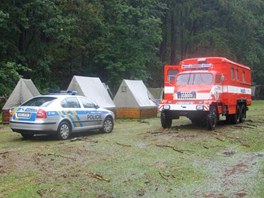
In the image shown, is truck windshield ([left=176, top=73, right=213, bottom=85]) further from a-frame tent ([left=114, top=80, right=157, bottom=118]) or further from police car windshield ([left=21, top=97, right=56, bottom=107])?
a-frame tent ([left=114, top=80, right=157, bottom=118])

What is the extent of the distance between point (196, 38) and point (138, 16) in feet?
39.5

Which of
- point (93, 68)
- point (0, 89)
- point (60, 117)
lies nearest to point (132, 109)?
point (0, 89)

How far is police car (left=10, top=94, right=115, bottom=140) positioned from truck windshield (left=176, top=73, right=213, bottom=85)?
4.20 m

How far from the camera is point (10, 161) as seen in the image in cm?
949

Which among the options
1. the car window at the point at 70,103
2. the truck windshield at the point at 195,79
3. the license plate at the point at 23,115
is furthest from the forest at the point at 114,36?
the license plate at the point at 23,115

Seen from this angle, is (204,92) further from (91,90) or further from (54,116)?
(91,90)

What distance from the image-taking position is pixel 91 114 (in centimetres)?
1497

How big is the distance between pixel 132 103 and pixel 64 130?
10037 mm

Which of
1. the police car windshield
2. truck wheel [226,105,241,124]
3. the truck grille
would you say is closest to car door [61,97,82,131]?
the police car windshield

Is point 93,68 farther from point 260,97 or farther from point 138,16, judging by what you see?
point 260,97

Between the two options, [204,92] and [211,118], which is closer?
[211,118]

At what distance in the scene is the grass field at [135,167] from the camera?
7184mm

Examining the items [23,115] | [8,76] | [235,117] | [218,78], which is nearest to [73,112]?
[23,115]

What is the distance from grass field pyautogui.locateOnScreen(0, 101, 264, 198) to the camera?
23.6 feet
